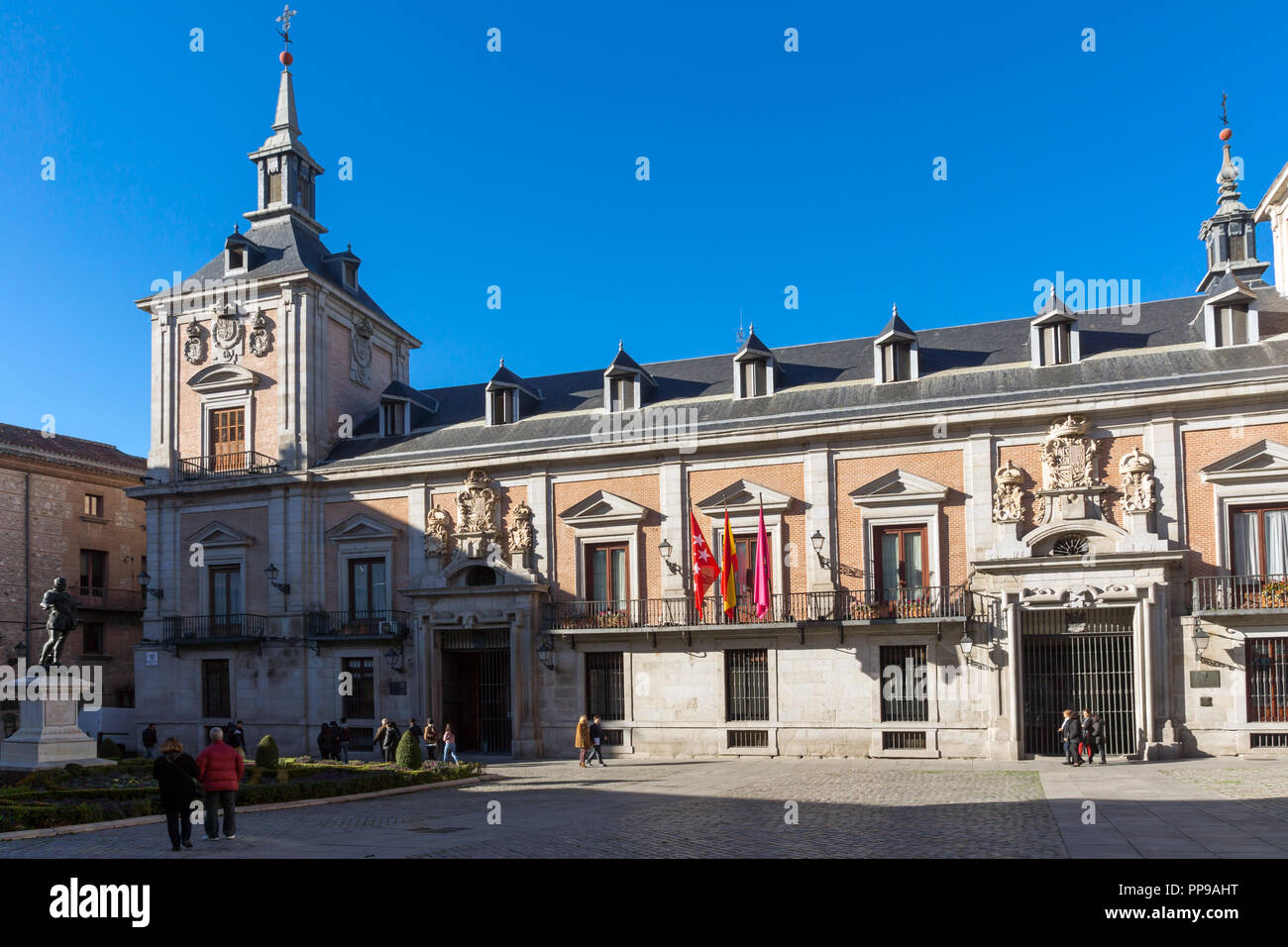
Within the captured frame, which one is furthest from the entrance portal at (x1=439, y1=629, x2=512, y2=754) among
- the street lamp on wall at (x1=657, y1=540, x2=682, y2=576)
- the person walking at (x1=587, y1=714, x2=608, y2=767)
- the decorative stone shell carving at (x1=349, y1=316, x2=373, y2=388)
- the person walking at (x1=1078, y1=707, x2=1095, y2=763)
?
the person walking at (x1=1078, y1=707, x2=1095, y2=763)

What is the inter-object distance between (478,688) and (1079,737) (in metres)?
17.4

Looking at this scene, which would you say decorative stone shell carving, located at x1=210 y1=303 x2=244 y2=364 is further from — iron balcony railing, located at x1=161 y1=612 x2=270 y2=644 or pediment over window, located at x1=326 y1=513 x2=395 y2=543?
iron balcony railing, located at x1=161 y1=612 x2=270 y2=644

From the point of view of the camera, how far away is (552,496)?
33.5 metres

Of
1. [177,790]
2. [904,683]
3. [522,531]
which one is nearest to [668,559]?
[522,531]

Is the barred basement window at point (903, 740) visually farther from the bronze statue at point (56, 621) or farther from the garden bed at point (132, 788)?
the bronze statue at point (56, 621)

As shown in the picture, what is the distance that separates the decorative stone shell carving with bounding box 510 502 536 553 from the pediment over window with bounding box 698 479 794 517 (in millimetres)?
5343

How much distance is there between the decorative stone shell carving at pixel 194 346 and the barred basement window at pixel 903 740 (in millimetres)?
25956

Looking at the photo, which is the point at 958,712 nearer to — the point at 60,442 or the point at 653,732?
the point at 653,732

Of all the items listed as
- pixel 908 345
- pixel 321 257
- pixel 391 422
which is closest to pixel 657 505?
pixel 908 345

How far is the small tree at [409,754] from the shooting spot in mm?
25047

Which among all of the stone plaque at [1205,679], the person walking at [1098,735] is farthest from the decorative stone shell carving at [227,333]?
the stone plaque at [1205,679]

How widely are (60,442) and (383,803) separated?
104 feet

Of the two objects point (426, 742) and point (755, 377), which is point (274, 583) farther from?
point (755, 377)

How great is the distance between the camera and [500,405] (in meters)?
36.5
